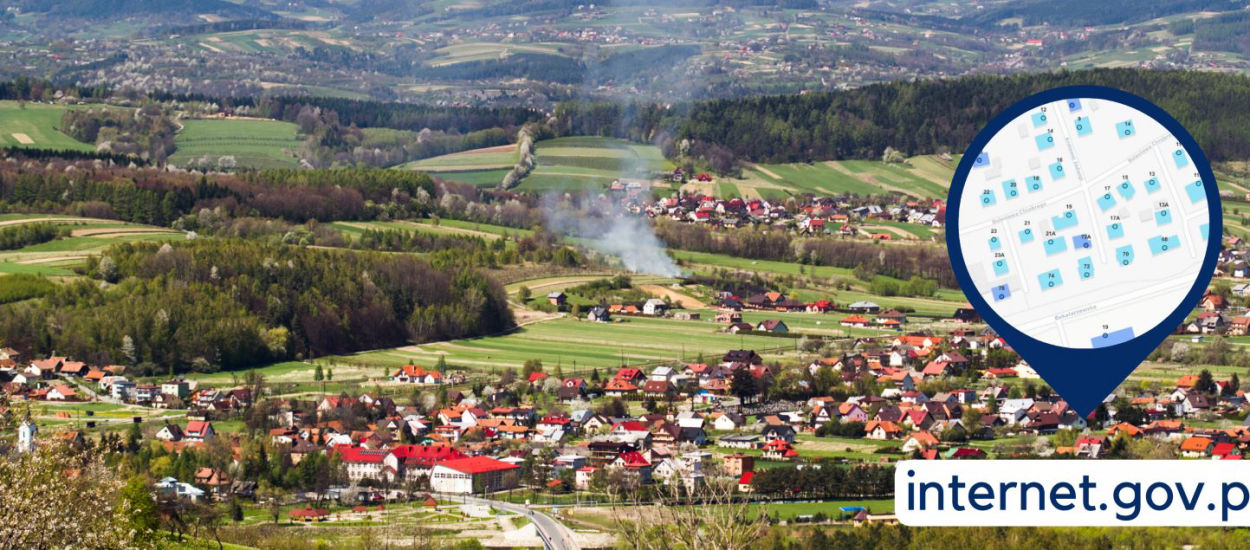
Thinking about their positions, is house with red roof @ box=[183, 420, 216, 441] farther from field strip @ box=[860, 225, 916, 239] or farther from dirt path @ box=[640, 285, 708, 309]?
field strip @ box=[860, 225, 916, 239]

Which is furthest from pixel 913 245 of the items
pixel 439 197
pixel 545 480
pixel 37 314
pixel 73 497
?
pixel 73 497

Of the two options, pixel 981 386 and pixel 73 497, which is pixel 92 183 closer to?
pixel 981 386

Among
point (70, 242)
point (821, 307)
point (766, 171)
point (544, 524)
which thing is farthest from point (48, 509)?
point (766, 171)

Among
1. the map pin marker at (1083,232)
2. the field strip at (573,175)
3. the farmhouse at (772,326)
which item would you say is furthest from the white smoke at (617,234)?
the map pin marker at (1083,232)

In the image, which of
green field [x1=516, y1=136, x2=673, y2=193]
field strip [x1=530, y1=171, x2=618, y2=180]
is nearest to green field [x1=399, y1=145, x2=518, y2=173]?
green field [x1=516, y1=136, x2=673, y2=193]

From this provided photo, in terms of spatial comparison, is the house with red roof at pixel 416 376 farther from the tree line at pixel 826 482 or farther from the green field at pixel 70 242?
the tree line at pixel 826 482
